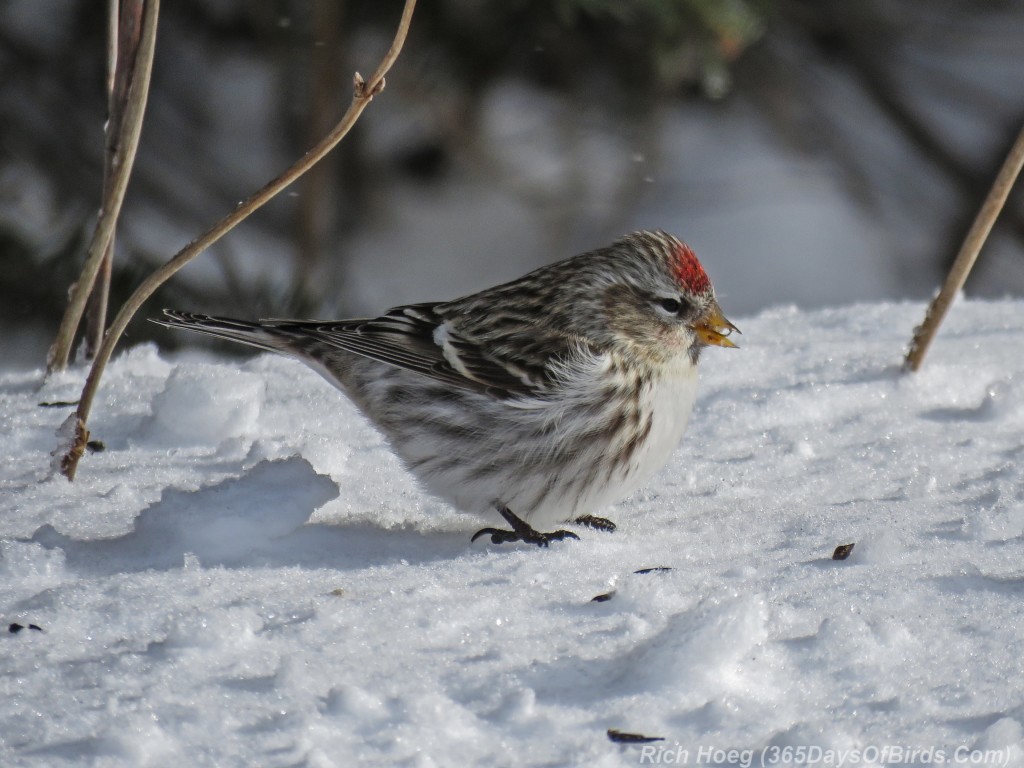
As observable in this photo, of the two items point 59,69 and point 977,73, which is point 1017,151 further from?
point 977,73

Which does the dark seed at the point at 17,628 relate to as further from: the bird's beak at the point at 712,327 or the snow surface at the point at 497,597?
the bird's beak at the point at 712,327

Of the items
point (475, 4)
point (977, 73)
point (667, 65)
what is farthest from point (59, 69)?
point (977, 73)

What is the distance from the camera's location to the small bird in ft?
8.57

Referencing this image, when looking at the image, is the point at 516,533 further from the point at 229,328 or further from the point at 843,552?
the point at 229,328

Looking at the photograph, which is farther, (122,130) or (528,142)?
(528,142)

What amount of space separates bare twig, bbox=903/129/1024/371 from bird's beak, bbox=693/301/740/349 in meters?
0.61

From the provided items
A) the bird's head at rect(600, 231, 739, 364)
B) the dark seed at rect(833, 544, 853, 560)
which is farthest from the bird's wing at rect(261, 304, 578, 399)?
the dark seed at rect(833, 544, 853, 560)

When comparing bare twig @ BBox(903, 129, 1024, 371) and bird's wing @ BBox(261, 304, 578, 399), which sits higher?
bare twig @ BBox(903, 129, 1024, 371)

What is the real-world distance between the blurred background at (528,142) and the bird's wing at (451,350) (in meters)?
1.43

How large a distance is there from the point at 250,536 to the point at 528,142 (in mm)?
4979

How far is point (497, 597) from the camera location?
213 centimetres

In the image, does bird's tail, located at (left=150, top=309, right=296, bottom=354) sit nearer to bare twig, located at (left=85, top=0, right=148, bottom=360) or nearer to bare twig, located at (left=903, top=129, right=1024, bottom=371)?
bare twig, located at (left=85, top=0, right=148, bottom=360)

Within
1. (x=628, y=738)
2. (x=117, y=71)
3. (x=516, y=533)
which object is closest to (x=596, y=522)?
(x=516, y=533)

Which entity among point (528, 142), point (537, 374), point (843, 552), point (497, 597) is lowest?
point (497, 597)
